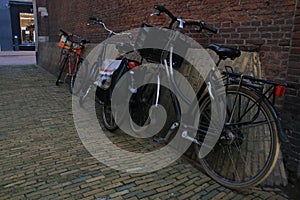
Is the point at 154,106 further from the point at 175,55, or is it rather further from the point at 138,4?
the point at 138,4

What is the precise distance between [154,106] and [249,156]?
3.56ft

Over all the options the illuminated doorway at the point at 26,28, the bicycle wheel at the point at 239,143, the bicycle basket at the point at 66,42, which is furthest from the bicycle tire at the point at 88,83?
the illuminated doorway at the point at 26,28

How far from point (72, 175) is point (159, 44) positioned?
1.55 m

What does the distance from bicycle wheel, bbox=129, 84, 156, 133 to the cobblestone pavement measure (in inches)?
9.1

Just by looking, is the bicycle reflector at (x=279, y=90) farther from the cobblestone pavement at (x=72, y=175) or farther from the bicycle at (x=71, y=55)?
the bicycle at (x=71, y=55)

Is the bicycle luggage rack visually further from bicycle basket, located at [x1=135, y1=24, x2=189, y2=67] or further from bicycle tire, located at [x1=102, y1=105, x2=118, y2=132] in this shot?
bicycle tire, located at [x1=102, y1=105, x2=118, y2=132]

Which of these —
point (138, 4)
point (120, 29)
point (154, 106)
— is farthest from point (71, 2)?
point (154, 106)

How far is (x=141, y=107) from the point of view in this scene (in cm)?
324

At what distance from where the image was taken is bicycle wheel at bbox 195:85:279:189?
2.22 m

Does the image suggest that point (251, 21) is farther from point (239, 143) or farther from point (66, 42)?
point (66, 42)

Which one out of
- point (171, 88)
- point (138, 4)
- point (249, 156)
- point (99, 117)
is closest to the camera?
point (249, 156)

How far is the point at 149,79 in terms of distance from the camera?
307cm

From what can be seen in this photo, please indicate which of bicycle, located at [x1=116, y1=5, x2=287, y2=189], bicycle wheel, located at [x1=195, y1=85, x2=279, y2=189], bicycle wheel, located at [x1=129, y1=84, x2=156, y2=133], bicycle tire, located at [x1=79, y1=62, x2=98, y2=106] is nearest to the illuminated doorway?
bicycle tire, located at [x1=79, y1=62, x2=98, y2=106]

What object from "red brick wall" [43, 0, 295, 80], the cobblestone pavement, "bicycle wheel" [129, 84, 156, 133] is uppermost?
"red brick wall" [43, 0, 295, 80]
